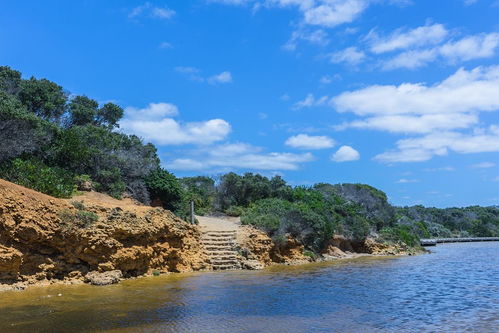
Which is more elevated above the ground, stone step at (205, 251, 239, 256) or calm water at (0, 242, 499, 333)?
stone step at (205, 251, 239, 256)

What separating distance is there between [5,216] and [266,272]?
11297 mm

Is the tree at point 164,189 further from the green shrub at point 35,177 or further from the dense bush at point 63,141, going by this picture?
the green shrub at point 35,177

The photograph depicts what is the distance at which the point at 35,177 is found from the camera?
61.7 feet

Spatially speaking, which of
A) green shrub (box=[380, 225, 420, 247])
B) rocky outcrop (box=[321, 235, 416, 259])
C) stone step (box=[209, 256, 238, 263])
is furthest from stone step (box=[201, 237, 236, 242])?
green shrub (box=[380, 225, 420, 247])

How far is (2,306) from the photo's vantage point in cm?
1205

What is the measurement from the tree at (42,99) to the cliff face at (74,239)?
11.7 meters

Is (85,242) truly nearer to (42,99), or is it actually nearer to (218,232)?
(218,232)

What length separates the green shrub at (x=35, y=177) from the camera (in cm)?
1850

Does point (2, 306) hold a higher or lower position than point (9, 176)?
lower

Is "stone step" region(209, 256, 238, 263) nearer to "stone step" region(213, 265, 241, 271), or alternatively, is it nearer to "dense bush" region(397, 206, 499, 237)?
"stone step" region(213, 265, 241, 271)

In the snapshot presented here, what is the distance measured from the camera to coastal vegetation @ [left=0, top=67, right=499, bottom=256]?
2069cm

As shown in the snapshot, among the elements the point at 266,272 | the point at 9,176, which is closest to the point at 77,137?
the point at 9,176

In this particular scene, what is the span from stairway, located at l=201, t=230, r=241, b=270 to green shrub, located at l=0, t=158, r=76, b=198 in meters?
7.39

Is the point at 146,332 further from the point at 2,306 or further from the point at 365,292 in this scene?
the point at 365,292
